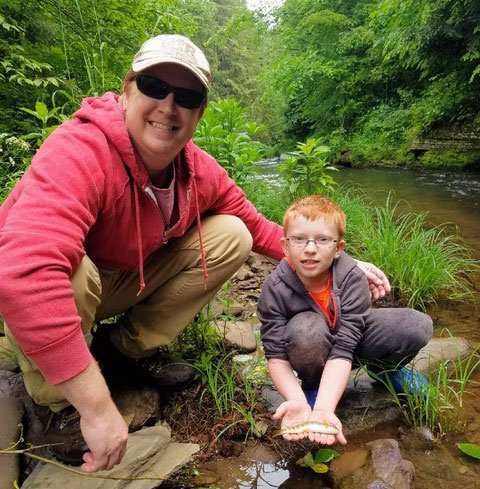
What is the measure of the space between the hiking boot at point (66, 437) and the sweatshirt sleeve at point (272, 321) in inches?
28.9

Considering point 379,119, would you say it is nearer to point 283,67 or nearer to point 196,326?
point 283,67

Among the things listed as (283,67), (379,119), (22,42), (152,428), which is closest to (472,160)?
(379,119)

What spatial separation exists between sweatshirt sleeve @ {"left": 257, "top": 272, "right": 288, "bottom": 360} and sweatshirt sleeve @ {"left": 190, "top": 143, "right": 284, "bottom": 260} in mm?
367

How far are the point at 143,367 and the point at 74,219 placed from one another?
92 centimetres

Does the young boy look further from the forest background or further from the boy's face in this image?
the forest background

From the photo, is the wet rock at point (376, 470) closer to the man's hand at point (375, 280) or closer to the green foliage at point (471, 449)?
the green foliage at point (471, 449)

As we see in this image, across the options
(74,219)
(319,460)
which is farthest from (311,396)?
(74,219)

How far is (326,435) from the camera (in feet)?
4.11

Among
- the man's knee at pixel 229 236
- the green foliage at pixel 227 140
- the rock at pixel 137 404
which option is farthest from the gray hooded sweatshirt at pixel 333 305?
the green foliage at pixel 227 140

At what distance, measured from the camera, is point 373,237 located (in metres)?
3.17

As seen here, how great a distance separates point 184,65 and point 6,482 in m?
1.50

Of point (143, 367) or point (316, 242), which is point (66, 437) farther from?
point (316, 242)

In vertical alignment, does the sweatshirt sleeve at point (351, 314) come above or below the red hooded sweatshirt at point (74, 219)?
below

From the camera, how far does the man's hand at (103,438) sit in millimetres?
1022
